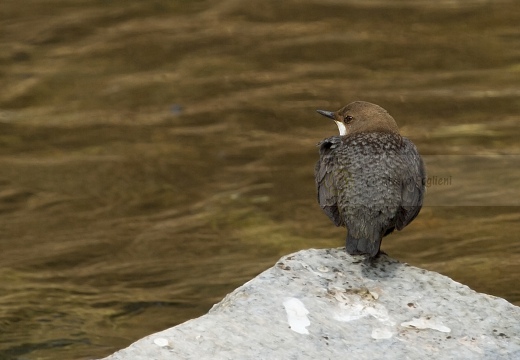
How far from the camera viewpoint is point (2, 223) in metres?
7.90

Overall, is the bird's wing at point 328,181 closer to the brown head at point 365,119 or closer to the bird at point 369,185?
the bird at point 369,185

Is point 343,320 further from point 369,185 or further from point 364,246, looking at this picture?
point 369,185

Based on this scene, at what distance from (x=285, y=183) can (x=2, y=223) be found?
7.04 feet

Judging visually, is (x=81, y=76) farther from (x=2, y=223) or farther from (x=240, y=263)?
(x=240, y=263)

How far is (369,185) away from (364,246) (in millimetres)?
312

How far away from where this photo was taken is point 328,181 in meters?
4.67

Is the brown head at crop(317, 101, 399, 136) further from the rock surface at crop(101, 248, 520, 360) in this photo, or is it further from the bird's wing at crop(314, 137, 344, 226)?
the rock surface at crop(101, 248, 520, 360)

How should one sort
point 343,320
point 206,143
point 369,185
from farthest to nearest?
1. point 206,143
2. point 369,185
3. point 343,320

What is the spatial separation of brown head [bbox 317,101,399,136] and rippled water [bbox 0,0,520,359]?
1.82m

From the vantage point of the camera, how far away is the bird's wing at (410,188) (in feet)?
14.8

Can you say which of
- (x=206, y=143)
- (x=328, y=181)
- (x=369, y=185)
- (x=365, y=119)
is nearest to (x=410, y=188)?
(x=369, y=185)

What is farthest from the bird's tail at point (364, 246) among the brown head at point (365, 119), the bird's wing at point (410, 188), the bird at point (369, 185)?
the brown head at point (365, 119)

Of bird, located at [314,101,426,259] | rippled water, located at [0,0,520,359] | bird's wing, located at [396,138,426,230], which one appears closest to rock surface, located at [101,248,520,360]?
bird, located at [314,101,426,259]

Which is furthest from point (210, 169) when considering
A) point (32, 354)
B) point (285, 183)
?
point (32, 354)
